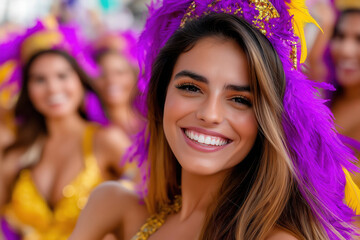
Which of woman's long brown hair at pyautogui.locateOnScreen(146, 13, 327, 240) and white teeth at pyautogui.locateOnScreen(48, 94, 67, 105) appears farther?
white teeth at pyautogui.locateOnScreen(48, 94, 67, 105)

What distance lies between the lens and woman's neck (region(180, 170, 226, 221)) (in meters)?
1.88

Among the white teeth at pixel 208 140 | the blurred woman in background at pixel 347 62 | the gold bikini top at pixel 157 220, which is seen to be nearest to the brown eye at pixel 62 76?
the blurred woman in background at pixel 347 62

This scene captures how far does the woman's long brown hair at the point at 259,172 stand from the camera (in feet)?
5.40

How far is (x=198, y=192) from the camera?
1.92 m

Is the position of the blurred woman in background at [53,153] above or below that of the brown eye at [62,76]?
below

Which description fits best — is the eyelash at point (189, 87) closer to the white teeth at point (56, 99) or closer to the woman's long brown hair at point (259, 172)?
the woman's long brown hair at point (259, 172)

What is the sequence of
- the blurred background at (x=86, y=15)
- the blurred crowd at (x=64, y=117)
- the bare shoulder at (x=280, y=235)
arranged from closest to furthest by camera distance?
1. the bare shoulder at (x=280, y=235)
2. the blurred crowd at (x=64, y=117)
3. the blurred background at (x=86, y=15)

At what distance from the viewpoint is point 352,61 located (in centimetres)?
382

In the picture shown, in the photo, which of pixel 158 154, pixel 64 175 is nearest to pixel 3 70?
pixel 64 175

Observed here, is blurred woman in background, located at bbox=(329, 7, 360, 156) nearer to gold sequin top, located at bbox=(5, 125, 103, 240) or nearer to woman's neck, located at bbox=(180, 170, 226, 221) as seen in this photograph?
gold sequin top, located at bbox=(5, 125, 103, 240)

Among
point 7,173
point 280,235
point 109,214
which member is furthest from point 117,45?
point 280,235

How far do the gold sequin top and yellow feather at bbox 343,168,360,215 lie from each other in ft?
7.29

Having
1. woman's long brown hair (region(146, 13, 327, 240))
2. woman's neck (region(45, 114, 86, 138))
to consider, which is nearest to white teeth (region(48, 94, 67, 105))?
woman's neck (region(45, 114, 86, 138))

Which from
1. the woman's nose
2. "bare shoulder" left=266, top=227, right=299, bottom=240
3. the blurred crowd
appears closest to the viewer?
"bare shoulder" left=266, top=227, right=299, bottom=240
